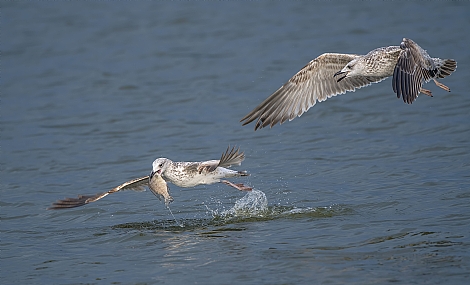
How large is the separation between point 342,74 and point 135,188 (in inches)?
113

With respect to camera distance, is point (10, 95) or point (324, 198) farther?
point (10, 95)

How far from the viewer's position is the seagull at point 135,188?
7796 millimetres

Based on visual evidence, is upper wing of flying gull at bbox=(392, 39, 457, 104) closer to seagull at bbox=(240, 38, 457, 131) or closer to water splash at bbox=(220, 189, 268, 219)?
seagull at bbox=(240, 38, 457, 131)

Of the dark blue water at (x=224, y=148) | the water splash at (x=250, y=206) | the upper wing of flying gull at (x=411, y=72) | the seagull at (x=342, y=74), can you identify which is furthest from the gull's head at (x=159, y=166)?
the upper wing of flying gull at (x=411, y=72)

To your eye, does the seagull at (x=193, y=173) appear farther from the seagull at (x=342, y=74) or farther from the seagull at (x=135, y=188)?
the seagull at (x=342, y=74)

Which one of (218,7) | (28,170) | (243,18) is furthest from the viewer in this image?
(218,7)

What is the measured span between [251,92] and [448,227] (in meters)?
7.70

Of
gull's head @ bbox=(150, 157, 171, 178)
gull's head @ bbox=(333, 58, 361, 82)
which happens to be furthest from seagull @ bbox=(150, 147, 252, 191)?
gull's head @ bbox=(333, 58, 361, 82)

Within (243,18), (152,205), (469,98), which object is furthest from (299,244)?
(243,18)

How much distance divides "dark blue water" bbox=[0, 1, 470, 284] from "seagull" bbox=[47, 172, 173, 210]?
41cm

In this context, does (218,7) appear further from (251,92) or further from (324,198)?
(324,198)

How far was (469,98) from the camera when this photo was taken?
13664 millimetres

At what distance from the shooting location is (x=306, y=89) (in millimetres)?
10117

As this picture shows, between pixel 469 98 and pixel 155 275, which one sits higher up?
pixel 469 98
